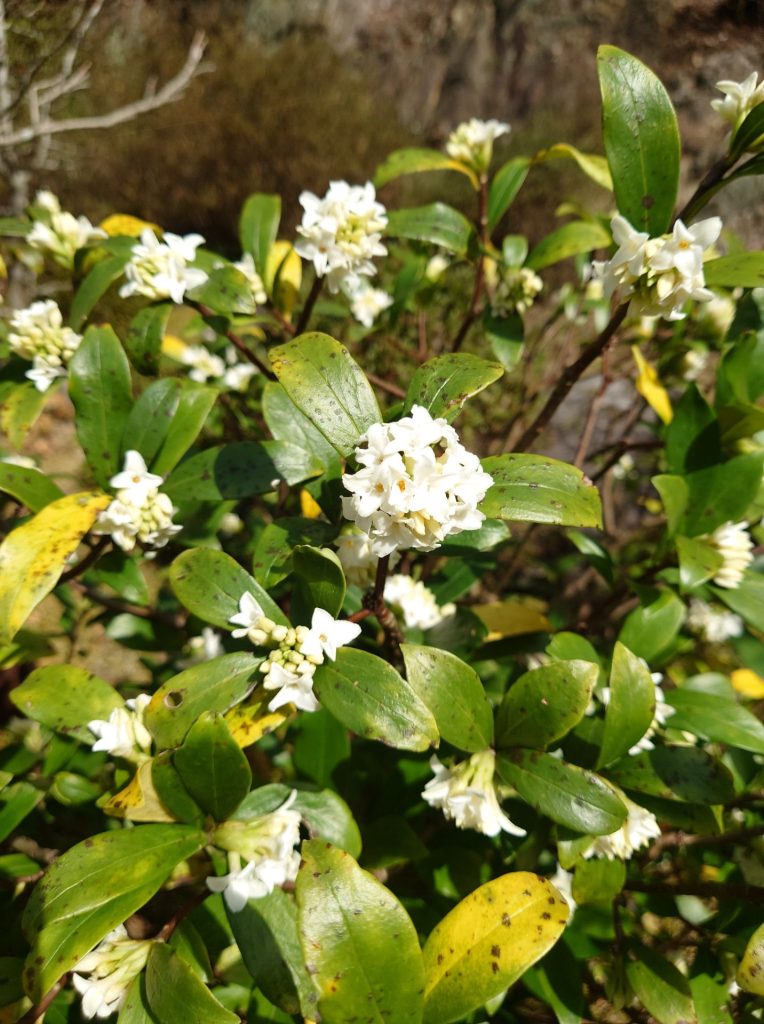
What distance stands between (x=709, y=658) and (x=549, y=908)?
168 cm

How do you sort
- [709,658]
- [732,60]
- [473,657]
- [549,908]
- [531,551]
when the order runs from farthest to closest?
[732,60], [531,551], [709,658], [473,657], [549,908]

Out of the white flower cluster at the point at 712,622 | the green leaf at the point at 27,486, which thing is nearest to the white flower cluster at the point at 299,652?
the green leaf at the point at 27,486

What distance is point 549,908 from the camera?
2.52 ft

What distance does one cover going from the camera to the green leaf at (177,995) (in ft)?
2.18

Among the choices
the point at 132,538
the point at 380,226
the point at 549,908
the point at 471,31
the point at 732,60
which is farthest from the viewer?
the point at 471,31

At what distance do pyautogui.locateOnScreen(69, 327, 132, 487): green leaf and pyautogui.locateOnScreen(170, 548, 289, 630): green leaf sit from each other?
297 mm

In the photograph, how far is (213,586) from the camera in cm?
83

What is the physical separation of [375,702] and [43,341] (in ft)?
2.91

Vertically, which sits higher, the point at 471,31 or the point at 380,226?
the point at 471,31

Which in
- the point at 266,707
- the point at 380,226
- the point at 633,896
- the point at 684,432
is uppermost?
the point at 380,226

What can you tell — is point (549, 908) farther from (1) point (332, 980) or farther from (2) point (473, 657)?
(2) point (473, 657)

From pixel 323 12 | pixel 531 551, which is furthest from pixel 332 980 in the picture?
pixel 323 12

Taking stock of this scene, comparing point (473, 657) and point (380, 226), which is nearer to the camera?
point (380, 226)

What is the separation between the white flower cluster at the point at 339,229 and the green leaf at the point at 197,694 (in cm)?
67
